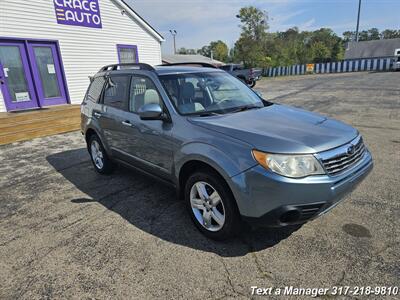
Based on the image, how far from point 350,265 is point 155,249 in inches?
71.5

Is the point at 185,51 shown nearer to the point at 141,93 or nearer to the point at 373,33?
the point at 373,33

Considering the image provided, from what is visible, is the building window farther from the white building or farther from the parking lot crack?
the parking lot crack

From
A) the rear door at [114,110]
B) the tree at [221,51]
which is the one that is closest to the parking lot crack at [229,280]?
the rear door at [114,110]

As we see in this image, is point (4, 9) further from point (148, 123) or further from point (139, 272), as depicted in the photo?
point (139, 272)

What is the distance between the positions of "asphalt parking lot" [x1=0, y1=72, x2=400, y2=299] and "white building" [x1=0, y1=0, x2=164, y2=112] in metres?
6.38

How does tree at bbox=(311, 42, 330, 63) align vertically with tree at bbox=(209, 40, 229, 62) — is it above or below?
below

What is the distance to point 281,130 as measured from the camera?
2650 mm

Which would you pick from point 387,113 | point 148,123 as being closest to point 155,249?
point 148,123

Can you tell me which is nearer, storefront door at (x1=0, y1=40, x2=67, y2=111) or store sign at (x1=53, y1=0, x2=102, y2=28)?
storefront door at (x1=0, y1=40, x2=67, y2=111)

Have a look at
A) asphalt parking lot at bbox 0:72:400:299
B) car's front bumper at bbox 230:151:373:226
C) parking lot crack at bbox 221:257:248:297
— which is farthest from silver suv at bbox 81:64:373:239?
asphalt parking lot at bbox 0:72:400:299

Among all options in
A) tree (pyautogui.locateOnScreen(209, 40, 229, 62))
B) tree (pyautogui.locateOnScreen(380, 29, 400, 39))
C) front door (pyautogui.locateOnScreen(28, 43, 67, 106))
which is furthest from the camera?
tree (pyautogui.locateOnScreen(380, 29, 400, 39))

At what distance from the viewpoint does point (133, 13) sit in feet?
43.2

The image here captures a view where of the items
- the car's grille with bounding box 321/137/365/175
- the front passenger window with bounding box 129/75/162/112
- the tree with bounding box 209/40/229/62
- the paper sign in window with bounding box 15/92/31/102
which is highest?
the tree with bounding box 209/40/229/62

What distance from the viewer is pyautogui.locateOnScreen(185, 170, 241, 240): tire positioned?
8.64ft
